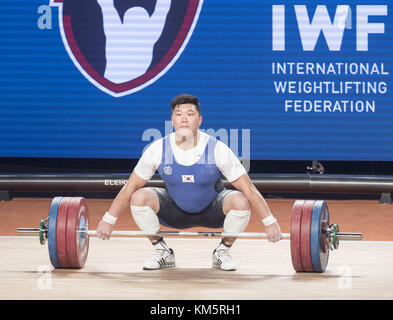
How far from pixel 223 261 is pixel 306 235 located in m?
0.53

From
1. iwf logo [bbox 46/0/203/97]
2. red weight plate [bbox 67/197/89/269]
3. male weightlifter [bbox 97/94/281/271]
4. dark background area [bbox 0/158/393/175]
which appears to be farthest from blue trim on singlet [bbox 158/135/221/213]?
dark background area [bbox 0/158/393/175]

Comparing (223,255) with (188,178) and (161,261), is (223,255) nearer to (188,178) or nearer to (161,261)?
(161,261)

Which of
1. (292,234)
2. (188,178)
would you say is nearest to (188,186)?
(188,178)

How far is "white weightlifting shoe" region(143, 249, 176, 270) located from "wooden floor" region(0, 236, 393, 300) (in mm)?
56

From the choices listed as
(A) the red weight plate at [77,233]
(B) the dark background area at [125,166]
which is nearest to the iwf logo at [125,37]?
(B) the dark background area at [125,166]

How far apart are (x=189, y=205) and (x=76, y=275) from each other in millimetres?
692

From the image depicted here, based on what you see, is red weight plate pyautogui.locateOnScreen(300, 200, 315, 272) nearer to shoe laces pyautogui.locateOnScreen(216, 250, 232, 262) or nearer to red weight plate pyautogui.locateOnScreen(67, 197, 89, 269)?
shoe laces pyautogui.locateOnScreen(216, 250, 232, 262)

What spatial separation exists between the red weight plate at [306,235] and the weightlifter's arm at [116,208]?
86 centimetres

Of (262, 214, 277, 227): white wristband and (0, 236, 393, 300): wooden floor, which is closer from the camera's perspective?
(0, 236, 393, 300): wooden floor

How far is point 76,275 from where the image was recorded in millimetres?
4336

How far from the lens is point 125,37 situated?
24.9 ft

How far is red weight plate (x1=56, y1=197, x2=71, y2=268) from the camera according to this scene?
14.1ft
